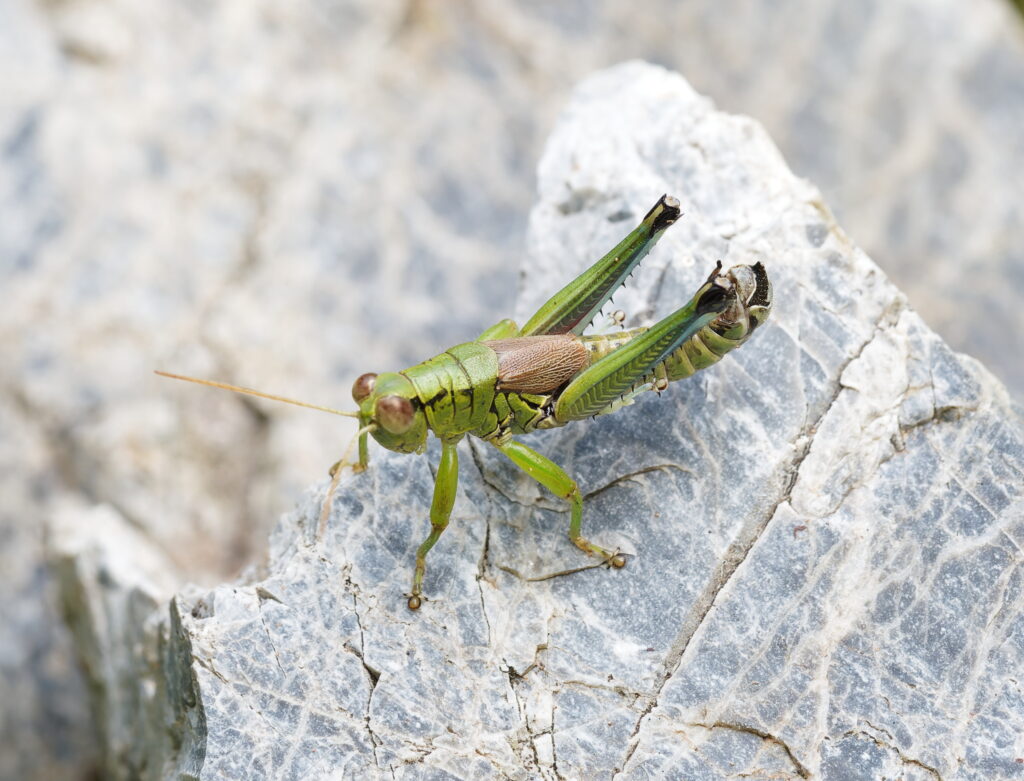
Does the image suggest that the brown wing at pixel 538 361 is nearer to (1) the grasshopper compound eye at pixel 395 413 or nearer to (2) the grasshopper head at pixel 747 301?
(1) the grasshopper compound eye at pixel 395 413

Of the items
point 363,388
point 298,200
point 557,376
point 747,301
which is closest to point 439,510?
point 363,388

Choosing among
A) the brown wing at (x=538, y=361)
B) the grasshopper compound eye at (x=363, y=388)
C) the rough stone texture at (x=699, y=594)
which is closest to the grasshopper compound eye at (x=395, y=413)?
the grasshopper compound eye at (x=363, y=388)

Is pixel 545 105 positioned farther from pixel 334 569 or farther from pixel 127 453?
pixel 334 569

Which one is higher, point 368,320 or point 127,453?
point 368,320

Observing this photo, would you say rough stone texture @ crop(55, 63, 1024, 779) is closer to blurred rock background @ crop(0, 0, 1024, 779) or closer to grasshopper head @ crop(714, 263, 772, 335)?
grasshopper head @ crop(714, 263, 772, 335)

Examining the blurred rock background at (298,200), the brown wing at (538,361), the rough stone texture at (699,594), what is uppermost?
the blurred rock background at (298,200)

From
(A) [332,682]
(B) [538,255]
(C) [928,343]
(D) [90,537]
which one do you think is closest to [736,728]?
(A) [332,682]

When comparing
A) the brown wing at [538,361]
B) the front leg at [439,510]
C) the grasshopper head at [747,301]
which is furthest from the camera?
the brown wing at [538,361]
